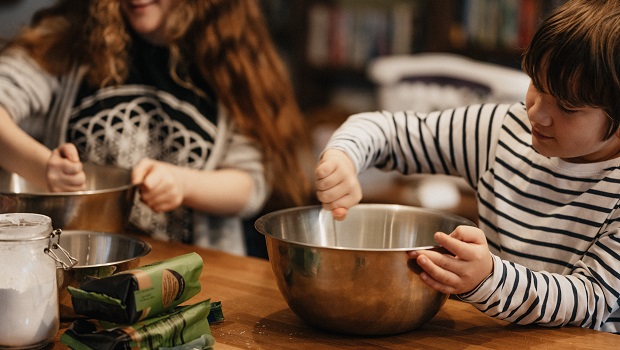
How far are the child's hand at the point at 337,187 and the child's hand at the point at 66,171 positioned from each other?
0.42 metres

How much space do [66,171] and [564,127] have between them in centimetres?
79

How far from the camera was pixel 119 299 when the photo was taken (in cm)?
85

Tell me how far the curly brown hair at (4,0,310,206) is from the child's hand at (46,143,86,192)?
0.39 metres

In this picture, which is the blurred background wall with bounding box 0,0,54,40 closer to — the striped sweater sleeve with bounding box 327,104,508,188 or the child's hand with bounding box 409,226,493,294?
the striped sweater sleeve with bounding box 327,104,508,188

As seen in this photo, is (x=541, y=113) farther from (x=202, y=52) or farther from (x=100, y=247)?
(x=202, y=52)

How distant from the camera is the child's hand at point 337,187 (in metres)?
1.15

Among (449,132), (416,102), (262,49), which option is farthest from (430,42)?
(449,132)

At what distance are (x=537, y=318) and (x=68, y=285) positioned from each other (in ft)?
1.94

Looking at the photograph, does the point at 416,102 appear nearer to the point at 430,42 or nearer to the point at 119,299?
the point at 430,42

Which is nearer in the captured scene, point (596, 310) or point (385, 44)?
point (596, 310)

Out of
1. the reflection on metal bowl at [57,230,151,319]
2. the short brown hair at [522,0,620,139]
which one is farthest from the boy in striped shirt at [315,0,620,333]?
the reflection on metal bowl at [57,230,151,319]

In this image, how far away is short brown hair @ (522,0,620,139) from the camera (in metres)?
1.00

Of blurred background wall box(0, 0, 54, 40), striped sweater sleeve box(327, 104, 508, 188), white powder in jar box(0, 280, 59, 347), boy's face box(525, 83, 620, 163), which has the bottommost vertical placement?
white powder in jar box(0, 280, 59, 347)

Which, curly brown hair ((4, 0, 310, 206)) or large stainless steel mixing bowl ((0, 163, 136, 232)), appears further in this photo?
curly brown hair ((4, 0, 310, 206))
